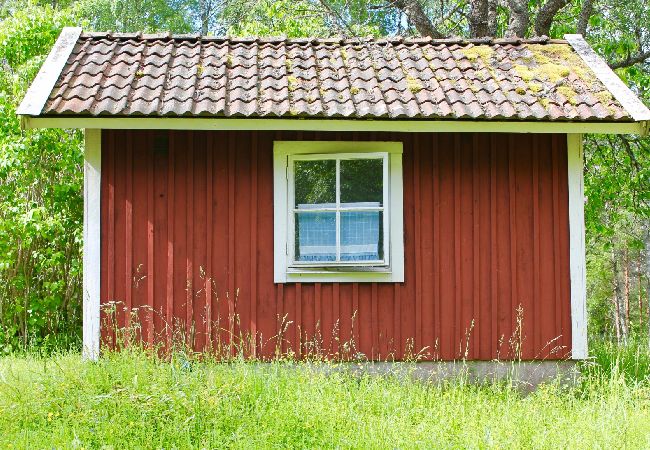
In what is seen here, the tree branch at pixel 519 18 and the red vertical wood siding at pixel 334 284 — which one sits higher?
the tree branch at pixel 519 18

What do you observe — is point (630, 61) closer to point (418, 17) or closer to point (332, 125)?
point (418, 17)

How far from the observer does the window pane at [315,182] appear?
7.59 metres

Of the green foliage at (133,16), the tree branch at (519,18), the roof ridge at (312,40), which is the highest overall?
the green foliage at (133,16)

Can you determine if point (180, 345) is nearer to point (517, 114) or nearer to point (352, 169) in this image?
point (352, 169)

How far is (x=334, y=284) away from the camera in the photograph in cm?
759

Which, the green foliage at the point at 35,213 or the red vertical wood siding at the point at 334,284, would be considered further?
the green foliage at the point at 35,213

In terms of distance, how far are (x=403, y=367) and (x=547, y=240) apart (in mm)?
1979

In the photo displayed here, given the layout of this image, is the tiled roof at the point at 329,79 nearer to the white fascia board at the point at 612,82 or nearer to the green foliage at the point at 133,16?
the white fascia board at the point at 612,82

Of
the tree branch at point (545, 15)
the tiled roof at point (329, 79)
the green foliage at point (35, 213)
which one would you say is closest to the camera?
the tiled roof at point (329, 79)

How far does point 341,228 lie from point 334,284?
574 mm

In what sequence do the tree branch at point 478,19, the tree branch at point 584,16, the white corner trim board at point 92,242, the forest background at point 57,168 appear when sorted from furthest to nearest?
the tree branch at point 478,19 < the tree branch at point 584,16 < the forest background at point 57,168 < the white corner trim board at point 92,242

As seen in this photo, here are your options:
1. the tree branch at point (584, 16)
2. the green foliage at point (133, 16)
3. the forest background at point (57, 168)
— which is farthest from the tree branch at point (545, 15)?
the green foliage at point (133, 16)

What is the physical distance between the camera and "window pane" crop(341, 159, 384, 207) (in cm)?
756

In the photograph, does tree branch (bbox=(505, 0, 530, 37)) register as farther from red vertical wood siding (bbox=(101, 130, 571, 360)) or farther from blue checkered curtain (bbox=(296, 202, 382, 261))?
blue checkered curtain (bbox=(296, 202, 382, 261))
